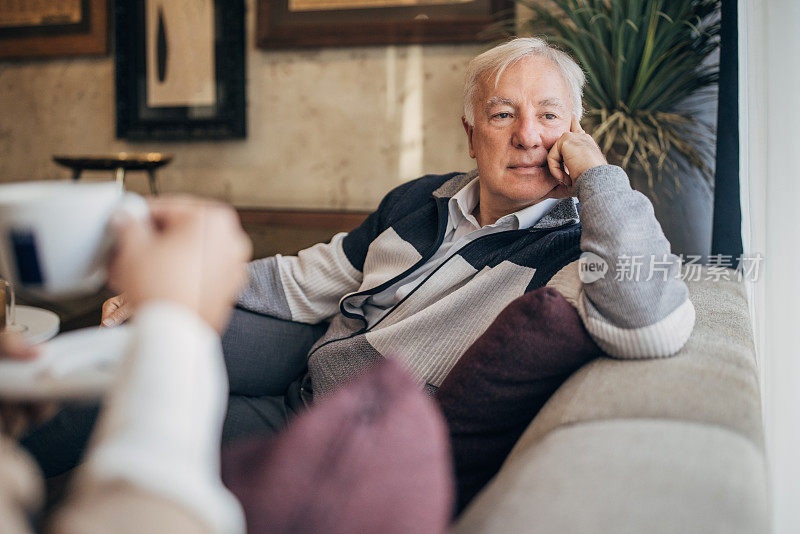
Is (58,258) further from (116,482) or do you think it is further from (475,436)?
(475,436)

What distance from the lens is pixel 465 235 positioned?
4.72ft

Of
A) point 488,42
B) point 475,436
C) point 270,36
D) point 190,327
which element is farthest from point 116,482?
point 270,36

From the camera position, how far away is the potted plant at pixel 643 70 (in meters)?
1.97

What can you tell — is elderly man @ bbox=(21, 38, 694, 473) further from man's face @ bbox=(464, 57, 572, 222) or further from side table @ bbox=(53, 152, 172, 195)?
side table @ bbox=(53, 152, 172, 195)

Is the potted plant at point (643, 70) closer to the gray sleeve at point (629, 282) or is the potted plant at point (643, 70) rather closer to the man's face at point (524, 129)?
the man's face at point (524, 129)

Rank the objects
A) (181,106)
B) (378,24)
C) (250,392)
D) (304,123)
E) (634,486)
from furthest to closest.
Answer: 1. (181,106)
2. (304,123)
3. (378,24)
4. (250,392)
5. (634,486)

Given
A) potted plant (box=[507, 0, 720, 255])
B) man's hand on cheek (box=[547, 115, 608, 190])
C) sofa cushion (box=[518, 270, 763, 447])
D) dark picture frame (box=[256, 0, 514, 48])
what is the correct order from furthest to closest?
dark picture frame (box=[256, 0, 514, 48]) < potted plant (box=[507, 0, 720, 255]) < man's hand on cheek (box=[547, 115, 608, 190]) < sofa cushion (box=[518, 270, 763, 447])

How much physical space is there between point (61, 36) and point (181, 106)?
30.4 inches

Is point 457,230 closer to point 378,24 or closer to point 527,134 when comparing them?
point 527,134

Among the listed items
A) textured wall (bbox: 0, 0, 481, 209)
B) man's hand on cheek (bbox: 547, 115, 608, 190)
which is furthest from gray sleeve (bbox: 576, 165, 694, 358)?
textured wall (bbox: 0, 0, 481, 209)

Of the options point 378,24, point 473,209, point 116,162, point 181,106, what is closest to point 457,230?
point 473,209

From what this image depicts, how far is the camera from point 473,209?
1595 millimetres

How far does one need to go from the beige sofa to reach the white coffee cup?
17.2 inches

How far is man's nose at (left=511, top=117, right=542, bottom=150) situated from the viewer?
1422 mm
